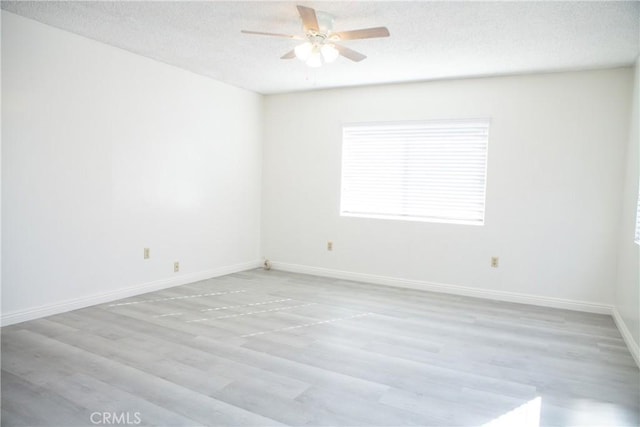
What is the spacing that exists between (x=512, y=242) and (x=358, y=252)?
1742 millimetres

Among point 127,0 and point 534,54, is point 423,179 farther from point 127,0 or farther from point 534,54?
point 127,0

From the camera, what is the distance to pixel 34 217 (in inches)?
130

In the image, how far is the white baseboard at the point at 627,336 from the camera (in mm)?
2852

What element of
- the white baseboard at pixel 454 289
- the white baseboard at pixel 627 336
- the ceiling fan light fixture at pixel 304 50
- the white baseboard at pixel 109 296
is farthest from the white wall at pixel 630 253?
the white baseboard at pixel 109 296

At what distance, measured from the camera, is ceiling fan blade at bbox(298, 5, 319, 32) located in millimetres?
2458

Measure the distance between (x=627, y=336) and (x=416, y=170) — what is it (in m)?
2.51

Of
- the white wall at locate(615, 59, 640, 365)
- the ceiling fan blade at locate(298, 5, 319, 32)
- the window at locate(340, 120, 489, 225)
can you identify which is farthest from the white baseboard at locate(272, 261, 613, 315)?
the ceiling fan blade at locate(298, 5, 319, 32)

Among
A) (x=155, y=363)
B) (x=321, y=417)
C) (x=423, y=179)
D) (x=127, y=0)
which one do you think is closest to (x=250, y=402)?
(x=321, y=417)

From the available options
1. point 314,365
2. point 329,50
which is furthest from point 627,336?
point 329,50

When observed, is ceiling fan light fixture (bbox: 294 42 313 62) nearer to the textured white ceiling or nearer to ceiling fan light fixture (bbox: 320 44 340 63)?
ceiling fan light fixture (bbox: 320 44 340 63)

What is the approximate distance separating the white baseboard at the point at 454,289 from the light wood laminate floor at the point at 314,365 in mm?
137

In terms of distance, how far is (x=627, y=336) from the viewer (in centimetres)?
318

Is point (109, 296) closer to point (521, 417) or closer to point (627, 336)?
point (521, 417)

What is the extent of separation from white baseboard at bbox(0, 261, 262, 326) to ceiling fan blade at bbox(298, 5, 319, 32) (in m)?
2.95
